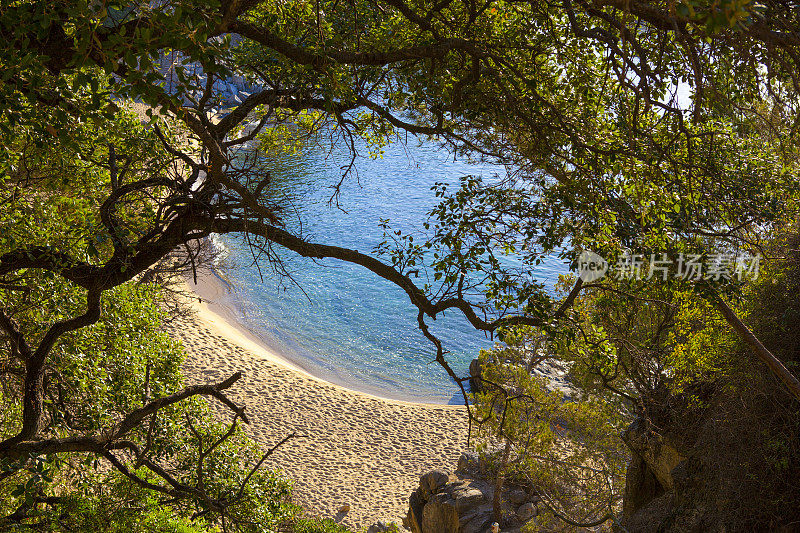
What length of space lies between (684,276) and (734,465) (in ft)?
7.84

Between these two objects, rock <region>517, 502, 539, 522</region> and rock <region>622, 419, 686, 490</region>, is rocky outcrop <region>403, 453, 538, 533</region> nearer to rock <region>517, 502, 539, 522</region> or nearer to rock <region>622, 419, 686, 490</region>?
rock <region>517, 502, 539, 522</region>

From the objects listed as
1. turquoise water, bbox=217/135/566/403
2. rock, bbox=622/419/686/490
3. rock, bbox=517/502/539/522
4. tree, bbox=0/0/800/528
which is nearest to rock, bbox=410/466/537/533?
rock, bbox=517/502/539/522

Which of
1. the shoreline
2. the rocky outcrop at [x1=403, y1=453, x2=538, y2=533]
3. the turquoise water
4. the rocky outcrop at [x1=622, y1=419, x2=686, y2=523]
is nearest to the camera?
the rocky outcrop at [x1=622, y1=419, x2=686, y2=523]

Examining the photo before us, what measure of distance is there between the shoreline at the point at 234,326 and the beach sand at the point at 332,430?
143mm

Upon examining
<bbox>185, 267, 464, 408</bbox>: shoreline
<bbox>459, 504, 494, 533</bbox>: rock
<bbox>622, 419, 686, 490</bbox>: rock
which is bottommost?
<bbox>459, 504, 494, 533</bbox>: rock

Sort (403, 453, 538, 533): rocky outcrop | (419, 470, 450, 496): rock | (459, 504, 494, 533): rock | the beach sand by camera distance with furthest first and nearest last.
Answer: the beach sand → (419, 470, 450, 496): rock → (403, 453, 538, 533): rocky outcrop → (459, 504, 494, 533): rock

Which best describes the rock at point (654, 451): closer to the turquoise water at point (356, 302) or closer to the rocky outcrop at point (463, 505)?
the rocky outcrop at point (463, 505)

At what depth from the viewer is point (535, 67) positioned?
5355 mm

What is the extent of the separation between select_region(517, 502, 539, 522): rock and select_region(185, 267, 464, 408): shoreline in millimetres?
7067

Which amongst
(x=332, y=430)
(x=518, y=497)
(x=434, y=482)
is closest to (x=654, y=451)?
(x=518, y=497)

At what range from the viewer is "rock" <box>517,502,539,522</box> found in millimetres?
9834

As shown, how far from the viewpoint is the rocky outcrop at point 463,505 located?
984 cm
